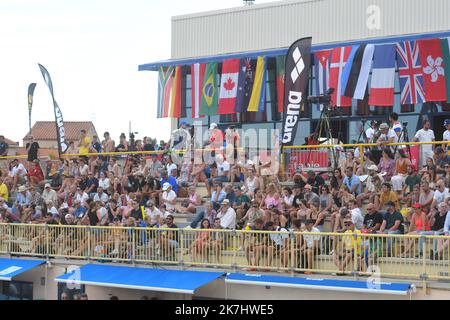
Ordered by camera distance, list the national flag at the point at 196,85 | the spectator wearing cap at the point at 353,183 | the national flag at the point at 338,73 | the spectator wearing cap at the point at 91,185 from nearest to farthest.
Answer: the spectator wearing cap at the point at 353,183
the spectator wearing cap at the point at 91,185
the national flag at the point at 338,73
the national flag at the point at 196,85

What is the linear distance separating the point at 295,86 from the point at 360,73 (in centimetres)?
385

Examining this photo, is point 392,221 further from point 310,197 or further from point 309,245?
point 310,197

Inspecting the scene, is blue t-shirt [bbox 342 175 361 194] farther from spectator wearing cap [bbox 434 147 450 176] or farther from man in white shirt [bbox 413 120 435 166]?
man in white shirt [bbox 413 120 435 166]

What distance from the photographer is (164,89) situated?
31.2 m

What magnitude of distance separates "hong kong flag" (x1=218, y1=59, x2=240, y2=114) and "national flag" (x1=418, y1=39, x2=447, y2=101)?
6.09 meters

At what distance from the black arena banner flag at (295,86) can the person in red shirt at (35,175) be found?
8289mm

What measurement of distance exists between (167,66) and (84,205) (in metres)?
9.34

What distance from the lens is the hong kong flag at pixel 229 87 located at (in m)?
29.0

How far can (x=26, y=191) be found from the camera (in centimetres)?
2567

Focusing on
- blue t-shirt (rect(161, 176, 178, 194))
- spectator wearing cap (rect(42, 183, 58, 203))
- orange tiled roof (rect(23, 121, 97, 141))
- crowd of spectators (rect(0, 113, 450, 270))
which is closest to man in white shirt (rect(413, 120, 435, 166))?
crowd of spectators (rect(0, 113, 450, 270))

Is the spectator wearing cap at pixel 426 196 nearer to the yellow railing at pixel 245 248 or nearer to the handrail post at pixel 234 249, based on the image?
the yellow railing at pixel 245 248

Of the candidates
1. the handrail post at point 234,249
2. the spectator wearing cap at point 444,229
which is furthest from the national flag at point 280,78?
the spectator wearing cap at point 444,229

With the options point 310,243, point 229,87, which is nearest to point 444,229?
point 310,243

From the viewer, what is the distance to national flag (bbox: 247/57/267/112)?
2852cm
